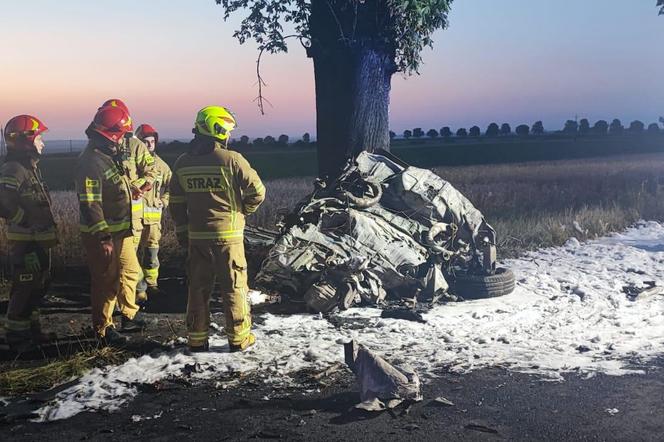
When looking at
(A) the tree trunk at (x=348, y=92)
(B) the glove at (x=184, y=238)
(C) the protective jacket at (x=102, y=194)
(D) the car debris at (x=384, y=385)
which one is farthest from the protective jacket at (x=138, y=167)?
(D) the car debris at (x=384, y=385)

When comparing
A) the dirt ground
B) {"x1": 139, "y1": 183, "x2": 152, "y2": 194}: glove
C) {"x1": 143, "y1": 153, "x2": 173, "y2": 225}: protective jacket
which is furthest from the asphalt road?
{"x1": 143, "y1": 153, "x2": 173, "y2": 225}: protective jacket

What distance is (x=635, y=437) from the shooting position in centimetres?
451

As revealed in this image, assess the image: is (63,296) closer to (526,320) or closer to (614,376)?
(526,320)

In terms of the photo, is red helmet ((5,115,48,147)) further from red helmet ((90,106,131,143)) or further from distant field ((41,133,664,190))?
distant field ((41,133,664,190))

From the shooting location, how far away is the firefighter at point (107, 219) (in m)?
6.51

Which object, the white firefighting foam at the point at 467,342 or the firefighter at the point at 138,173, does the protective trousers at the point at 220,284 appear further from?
the firefighter at the point at 138,173

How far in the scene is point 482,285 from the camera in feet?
28.7

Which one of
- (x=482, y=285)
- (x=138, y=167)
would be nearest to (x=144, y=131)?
(x=138, y=167)

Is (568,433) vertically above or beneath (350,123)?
beneath

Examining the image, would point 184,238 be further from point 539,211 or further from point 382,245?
point 539,211

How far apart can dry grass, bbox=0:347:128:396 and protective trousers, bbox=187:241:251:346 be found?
0.75 meters

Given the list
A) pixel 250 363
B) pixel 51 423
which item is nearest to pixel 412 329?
pixel 250 363

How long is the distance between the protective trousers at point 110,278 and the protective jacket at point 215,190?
98cm

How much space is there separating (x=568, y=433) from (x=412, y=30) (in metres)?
8.51
